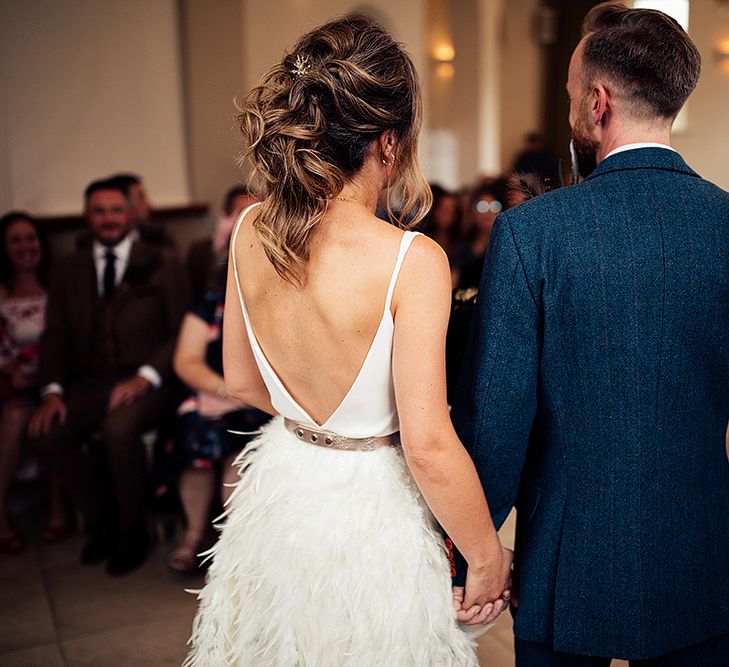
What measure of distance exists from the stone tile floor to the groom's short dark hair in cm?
202

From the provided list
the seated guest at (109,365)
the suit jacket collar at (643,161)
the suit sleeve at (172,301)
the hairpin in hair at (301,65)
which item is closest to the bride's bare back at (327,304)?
the hairpin in hair at (301,65)

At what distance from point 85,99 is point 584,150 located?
4.83m

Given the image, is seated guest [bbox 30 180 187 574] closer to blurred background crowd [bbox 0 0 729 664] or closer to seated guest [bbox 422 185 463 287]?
blurred background crowd [bbox 0 0 729 664]

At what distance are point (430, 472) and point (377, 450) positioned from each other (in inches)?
6.3

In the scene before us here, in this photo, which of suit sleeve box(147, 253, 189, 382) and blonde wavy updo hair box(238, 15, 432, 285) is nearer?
blonde wavy updo hair box(238, 15, 432, 285)

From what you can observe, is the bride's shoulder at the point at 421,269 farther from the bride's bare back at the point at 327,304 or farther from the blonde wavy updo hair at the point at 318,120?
the blonde wavy updo hair at the point at 318,120

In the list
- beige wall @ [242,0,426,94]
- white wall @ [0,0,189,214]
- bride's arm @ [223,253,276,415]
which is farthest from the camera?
beige wall @ [242,0,426,94]

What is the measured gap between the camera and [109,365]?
155 inches

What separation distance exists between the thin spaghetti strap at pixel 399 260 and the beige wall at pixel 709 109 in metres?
1.04

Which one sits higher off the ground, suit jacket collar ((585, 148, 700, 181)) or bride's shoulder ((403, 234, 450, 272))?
suit jacket collar ((585, 148, 700, 181))

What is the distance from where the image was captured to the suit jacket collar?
1422 mm

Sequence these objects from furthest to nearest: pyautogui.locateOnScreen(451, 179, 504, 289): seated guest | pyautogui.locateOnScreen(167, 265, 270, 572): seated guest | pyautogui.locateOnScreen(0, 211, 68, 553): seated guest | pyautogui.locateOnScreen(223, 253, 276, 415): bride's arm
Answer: pyautogui.locateOnScreen(451, 179, 504, 289): seated guest
pyautogui.locateOnScreen(0, 211, 68, 553): seated guest
pyautogui.locateOnScreen(167, 265, 270, 572): seated guest
pyautogui.locateOnScreen(223, 253, 276, 415): bride's arm

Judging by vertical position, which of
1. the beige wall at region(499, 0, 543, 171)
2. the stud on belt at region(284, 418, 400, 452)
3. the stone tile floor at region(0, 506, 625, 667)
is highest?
the beige wall at region(499, 0, 543, 171)

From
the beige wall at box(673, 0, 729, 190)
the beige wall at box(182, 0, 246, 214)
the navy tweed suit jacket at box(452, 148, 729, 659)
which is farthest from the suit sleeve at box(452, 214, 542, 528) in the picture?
the beige wall at box(182, 0, 246, 214)
